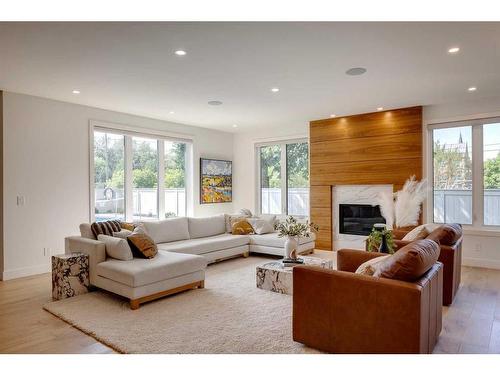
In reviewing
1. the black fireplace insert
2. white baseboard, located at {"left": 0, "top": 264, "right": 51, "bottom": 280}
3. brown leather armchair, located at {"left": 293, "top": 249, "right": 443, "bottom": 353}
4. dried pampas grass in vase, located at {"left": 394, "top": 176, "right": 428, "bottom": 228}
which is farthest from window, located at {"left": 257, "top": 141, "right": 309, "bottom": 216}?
brown leather armchair, located at {"left": 293, "top": 249, "right": 443, "bottom": 353}

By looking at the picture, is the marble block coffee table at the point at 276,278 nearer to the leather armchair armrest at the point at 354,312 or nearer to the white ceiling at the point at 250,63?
the leather armchair armrest at the point at 354,312

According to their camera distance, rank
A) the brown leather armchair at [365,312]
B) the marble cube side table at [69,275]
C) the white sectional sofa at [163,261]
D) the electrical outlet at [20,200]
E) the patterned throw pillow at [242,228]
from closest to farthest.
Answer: the brown leather armchair at [365,312], the white sectional sofa at [163,261], the marble cube side table at [69,275], the electrical outlet at [20,200], the patterned throw pillow at [242,228]

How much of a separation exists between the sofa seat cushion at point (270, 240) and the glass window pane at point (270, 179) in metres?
1.58

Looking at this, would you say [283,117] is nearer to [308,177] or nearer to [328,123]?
[328,123]

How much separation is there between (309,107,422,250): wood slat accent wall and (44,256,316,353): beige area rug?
3.01 metres

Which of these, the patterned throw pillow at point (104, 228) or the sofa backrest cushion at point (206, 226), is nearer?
the patterned throw pillow at point (104, 228)

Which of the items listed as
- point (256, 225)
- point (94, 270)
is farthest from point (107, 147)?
point (256, 225)

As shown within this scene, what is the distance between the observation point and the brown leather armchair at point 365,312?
199 cm

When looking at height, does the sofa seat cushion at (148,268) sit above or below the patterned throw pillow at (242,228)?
below

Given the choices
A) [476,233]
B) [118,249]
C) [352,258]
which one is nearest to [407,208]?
[352,258]

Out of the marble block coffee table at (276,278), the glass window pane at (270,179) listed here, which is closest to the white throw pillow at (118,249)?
the marble block coffee table at (276,278)

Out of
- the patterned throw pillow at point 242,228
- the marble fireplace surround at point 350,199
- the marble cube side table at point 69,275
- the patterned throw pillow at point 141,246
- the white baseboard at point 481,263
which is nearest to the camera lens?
the marble cube side table at point 69,275

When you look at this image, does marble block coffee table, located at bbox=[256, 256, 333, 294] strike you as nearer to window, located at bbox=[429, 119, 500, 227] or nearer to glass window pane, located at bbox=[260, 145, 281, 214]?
window, located at bbox=[429, 119, 500, 227]

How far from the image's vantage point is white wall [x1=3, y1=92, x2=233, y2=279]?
4.53 m
